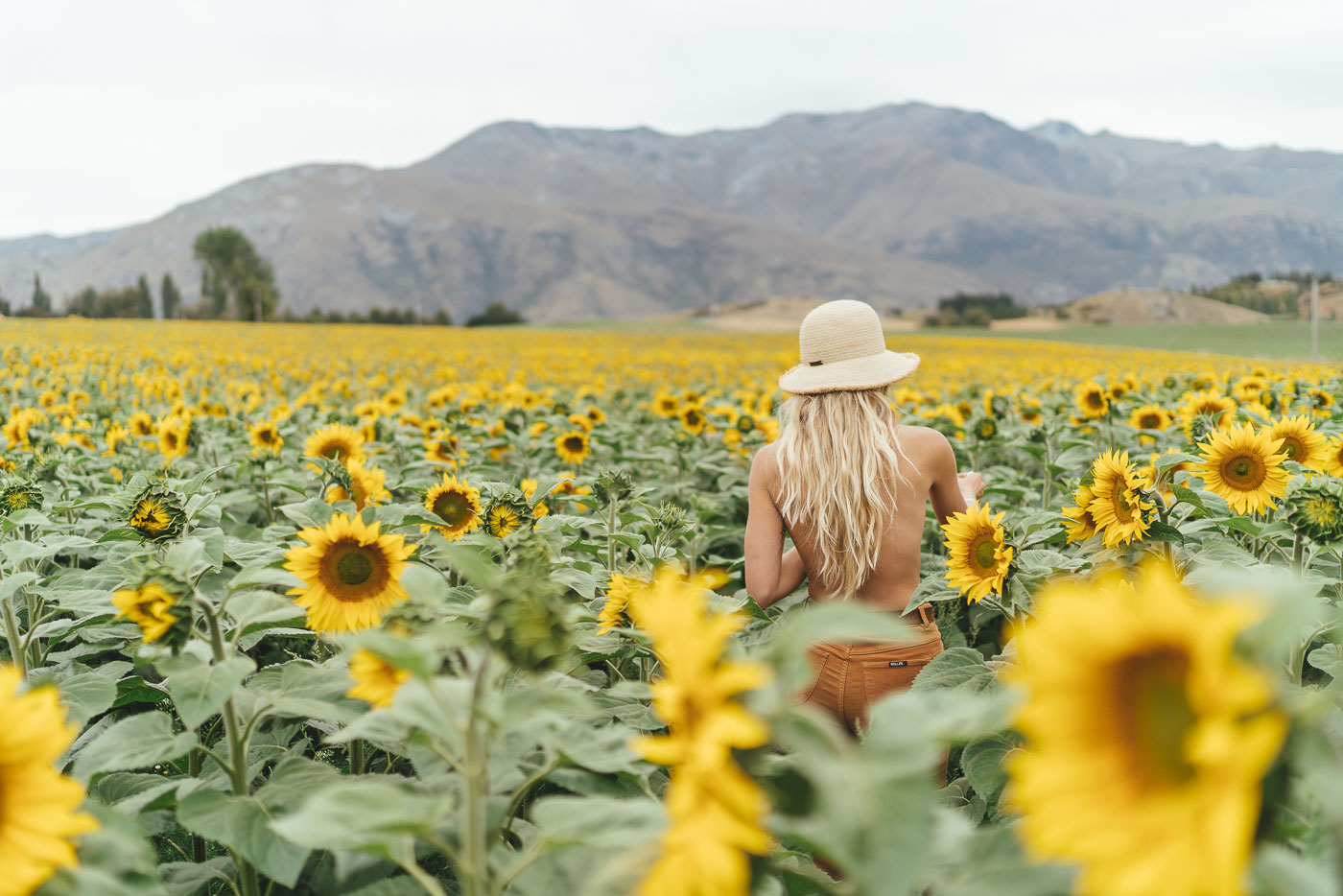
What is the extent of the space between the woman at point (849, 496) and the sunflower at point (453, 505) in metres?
1.01

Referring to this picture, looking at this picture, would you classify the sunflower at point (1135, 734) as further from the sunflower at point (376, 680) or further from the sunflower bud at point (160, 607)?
the sunflower bud at point (160, 607)

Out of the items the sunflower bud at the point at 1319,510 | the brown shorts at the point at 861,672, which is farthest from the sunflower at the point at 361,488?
the sunflower bud at the point at 1319,510

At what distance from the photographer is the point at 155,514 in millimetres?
2465

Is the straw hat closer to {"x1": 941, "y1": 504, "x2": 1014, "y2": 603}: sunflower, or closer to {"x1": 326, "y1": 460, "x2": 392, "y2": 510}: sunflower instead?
{"x1": 941, "y1": 504, "x2": 1014, "y2": 603}: sunflower

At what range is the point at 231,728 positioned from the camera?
1.62 meters

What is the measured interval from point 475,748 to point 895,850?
57 cm

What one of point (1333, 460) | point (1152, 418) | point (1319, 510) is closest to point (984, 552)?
point (1319, 510)

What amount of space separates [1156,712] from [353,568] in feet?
5.34

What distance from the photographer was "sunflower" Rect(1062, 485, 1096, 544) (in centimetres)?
267

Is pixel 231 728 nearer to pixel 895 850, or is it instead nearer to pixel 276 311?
pixel 895 850

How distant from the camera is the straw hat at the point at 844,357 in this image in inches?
122

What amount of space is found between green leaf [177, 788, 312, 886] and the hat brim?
7.03ft

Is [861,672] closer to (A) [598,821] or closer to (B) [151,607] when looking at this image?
(A) [598,821]

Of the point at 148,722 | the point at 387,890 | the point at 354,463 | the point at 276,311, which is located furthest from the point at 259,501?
the point at 276,311
